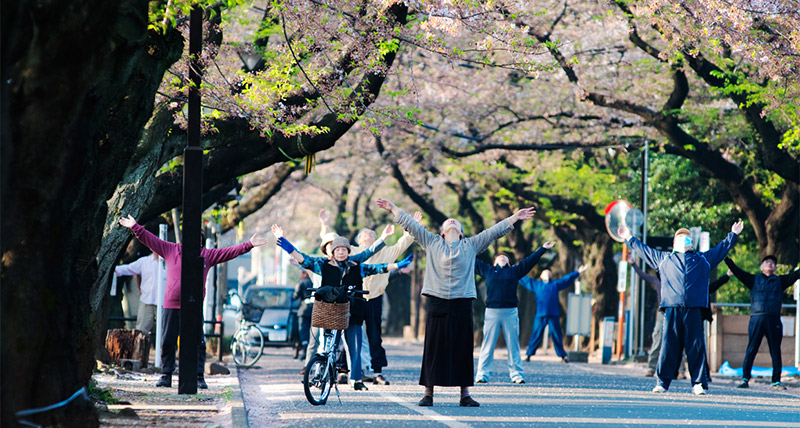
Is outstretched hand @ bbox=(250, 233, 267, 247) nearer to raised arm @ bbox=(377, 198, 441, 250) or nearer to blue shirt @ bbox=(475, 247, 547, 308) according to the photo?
raised arm @ bbox=(377, 198, 441, 250)

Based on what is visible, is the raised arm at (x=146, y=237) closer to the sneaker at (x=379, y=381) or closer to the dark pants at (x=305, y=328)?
the sneaker at (x=379, y=381)

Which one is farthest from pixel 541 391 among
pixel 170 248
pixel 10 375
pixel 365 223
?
pixel 365 223

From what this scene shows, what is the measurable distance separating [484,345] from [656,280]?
305 centimetres

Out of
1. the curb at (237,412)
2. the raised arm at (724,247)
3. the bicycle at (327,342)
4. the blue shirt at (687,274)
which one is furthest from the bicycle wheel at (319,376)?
the raised arm at (724,247)

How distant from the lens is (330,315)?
11711 mm

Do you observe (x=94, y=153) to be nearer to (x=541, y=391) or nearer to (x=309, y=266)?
(x=309, y=266)

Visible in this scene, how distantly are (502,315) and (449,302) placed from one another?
4.86 meters

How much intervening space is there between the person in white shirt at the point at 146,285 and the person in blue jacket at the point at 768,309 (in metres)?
8.41

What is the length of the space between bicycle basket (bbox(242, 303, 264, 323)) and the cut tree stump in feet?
14.0

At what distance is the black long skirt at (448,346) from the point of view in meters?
11.4

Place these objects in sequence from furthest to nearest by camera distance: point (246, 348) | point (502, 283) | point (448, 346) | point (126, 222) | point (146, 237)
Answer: point (246, 348) < point (502, 283) < point (146, 237) < point (126, 222) < point (448, 346)

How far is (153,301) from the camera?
18.3 meters

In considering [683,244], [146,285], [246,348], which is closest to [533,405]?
[683,244]

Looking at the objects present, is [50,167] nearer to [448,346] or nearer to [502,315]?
[448,346]
